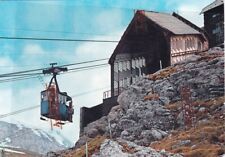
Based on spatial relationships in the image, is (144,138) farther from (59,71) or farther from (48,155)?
(59,71)

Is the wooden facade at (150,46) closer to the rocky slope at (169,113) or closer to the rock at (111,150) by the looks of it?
the rocky slope at (169,113)

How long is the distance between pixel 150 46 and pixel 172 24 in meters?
0.85

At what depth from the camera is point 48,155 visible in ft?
27.5

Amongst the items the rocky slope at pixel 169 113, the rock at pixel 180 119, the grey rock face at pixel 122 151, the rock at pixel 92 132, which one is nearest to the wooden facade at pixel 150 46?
the rocky slope at pixel 169 113

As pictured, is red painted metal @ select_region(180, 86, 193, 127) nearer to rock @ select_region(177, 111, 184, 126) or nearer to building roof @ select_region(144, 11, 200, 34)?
rock @ select_region(177, 111, 184, 126)

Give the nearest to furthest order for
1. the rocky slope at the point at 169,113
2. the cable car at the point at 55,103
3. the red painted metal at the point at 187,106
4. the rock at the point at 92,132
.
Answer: the cable car at the point at 55,103 < the rocky slope at the point at 169,113 < the red painted metal at the point at 187,106 < the rock at the point at 92,132

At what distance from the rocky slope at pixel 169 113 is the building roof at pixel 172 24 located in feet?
1.96

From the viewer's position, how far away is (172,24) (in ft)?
37.6

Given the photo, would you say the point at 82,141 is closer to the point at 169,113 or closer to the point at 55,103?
the point at 169,113

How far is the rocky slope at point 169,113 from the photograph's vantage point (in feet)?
24.2

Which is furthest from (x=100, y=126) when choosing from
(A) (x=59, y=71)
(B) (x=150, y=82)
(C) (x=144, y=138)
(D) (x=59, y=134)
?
(A) (x=59, y=71)

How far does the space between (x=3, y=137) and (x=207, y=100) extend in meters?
3.60

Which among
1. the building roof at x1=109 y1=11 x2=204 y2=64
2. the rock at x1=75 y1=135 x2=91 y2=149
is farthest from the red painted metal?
the building roof at x1=109 y1=11 x2=204 y2=64

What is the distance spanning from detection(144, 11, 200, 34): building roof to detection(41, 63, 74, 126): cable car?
13.2ft
